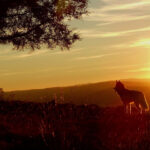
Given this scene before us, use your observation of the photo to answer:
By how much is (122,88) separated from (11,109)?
4521 millimetres

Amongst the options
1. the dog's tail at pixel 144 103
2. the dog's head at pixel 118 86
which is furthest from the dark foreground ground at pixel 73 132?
the dog's head at pixel 118 86

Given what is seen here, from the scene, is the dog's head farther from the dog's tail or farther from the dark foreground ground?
the dark foreground ground

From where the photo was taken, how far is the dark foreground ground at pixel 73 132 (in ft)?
35.1

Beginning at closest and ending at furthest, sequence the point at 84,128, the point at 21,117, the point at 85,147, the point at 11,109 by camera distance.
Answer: the point at 85,147 → the point at 84,128 → the point at 21,117 → the point at 11,109

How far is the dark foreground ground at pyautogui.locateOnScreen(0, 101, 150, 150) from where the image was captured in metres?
10.7

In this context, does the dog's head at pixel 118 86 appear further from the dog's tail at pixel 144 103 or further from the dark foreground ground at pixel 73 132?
the dark foreground ground at pixel 73 132

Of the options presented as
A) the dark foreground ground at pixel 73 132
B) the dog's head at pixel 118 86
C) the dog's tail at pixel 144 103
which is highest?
the dog's head at pixel 118 86

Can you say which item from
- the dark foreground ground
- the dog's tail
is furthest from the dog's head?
the dark foreground ground

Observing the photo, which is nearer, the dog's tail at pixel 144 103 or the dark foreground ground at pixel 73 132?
the dark foreground ground at pixel 73 132

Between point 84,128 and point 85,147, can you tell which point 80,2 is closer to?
point 84,128

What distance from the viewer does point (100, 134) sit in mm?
12289

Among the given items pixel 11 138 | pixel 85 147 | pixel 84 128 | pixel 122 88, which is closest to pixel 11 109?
pixel 122 88

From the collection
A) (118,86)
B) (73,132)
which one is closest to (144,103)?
(118,86)

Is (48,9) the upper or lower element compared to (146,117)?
upper
